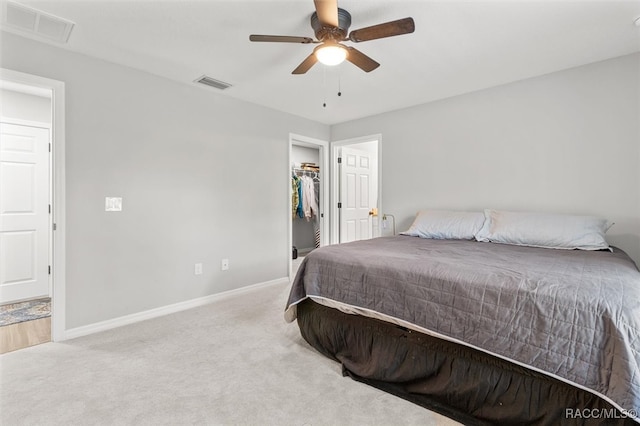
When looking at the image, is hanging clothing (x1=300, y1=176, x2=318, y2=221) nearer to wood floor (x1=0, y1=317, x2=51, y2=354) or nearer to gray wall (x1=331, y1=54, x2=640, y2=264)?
gray wall (x1=331, y1=54, x2=640, y2=264)

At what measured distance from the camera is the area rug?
291 cm

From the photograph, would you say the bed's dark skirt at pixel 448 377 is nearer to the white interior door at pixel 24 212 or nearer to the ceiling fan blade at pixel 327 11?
the ceiling fan blade at pixel 327 11

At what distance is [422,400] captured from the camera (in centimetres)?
171

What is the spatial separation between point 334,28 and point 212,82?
5.70 ft

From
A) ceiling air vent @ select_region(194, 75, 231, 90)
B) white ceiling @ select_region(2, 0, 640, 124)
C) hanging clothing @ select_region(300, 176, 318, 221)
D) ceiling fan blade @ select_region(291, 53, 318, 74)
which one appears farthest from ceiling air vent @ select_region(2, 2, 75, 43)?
hanging clothing @ select_region(300, 176, 318, 221)

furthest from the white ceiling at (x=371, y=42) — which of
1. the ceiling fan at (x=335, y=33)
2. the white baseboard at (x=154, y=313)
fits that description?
the white baseboard at (x=154, y=313)

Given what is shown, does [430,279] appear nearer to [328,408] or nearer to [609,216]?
[328,408]

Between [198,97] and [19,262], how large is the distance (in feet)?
8.97

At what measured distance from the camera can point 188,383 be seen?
1.89 m

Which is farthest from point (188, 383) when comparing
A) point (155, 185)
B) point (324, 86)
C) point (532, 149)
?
point (532, 149)

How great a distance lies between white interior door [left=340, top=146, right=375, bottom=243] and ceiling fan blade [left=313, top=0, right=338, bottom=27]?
10.0ft

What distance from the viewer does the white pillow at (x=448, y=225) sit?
3.01 m

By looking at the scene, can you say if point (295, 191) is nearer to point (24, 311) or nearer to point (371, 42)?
point (371, 42)

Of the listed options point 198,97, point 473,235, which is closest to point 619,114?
point 473,235
